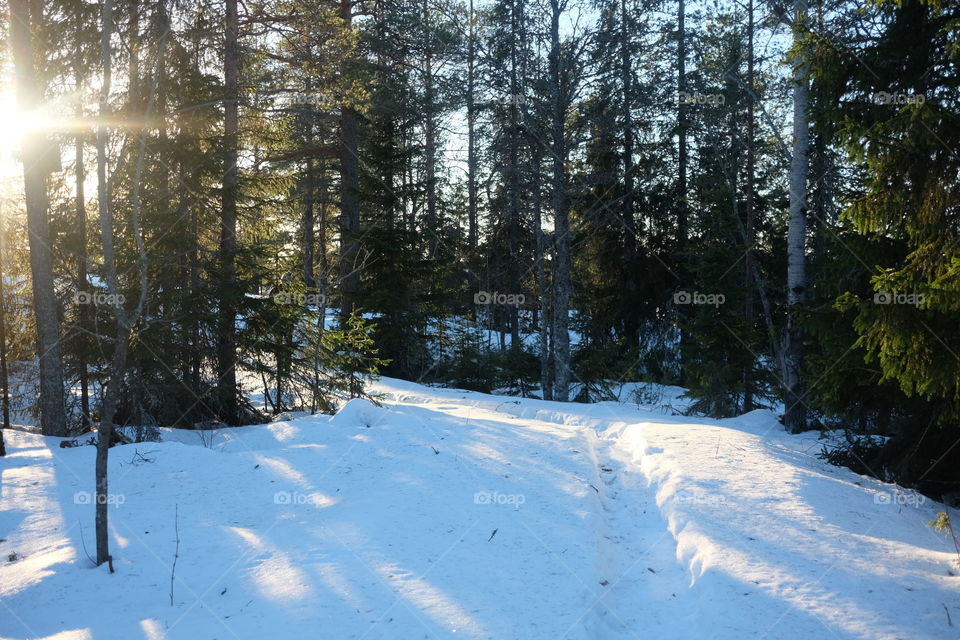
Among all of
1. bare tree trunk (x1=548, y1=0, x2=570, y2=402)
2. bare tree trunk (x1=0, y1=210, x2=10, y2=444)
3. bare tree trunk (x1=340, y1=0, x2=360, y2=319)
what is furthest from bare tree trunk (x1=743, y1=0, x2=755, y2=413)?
bare tree trunk (x1=0, y1=210, x2=10, y2=444)

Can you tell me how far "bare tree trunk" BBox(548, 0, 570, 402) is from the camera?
47.4ft

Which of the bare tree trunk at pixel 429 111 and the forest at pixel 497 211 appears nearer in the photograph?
the forest at pixel 497 211

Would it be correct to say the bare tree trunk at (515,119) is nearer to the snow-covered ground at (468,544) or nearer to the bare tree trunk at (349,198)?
the bare tree trunk at (349,198)

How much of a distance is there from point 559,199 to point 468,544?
37.1 ft

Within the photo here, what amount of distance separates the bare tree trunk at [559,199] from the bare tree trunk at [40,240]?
431 inches

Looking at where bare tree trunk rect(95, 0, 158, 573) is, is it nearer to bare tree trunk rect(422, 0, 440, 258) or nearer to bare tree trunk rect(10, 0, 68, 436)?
bare tree trunk rect(10, 0, 68, 436)

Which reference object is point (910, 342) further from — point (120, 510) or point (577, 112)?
point (577, 112)

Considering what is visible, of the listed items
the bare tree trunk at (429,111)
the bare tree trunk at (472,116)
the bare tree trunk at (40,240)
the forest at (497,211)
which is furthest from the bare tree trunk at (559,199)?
the bare tree trunk at (40,240)

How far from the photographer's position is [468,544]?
16.3 ft

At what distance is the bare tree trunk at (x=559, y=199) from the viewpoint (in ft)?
47.4

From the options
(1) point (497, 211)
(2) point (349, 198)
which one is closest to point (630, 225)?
(1) point (497, 211)

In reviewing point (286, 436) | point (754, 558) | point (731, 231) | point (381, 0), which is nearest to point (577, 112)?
point (731, 231)

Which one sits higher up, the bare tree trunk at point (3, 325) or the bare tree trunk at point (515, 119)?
the bare tree trunk at point (515, 119)

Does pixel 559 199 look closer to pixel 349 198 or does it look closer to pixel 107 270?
pixel 349 198
